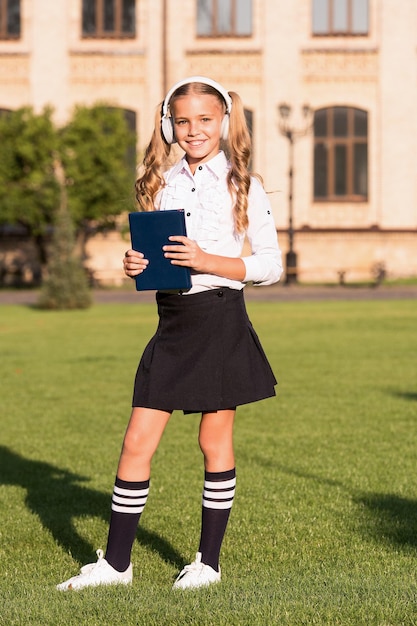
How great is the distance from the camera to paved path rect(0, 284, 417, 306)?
3294 centimetres

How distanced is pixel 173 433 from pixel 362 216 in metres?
36.4

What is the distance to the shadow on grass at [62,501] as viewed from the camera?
227 inches

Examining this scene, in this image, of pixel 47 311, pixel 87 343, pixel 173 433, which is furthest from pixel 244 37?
pixel 173 433

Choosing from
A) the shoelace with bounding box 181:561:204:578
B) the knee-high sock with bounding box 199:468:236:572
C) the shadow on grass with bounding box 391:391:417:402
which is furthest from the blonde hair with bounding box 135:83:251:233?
the shadow on grass with bounding box 391:391:417:402

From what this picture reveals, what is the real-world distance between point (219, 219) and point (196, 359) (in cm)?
58

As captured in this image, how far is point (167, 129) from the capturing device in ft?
16.2

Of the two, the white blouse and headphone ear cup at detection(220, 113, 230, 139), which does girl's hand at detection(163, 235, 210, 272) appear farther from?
headphone ear cup at detection(220, 113, 230, 139)

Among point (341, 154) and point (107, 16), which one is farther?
point (107, 16)

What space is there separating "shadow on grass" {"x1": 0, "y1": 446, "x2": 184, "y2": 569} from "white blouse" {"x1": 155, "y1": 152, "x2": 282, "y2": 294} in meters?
1.46

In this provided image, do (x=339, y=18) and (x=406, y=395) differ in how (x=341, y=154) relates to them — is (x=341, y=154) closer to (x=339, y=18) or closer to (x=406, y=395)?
(x=339, y=18)

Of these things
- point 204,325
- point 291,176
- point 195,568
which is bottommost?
point 195,568

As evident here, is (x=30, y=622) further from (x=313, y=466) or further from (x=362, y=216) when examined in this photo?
(x=362, y=216)

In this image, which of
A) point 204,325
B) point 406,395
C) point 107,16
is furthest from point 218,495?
point 107,16

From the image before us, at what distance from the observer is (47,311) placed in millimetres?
28234
